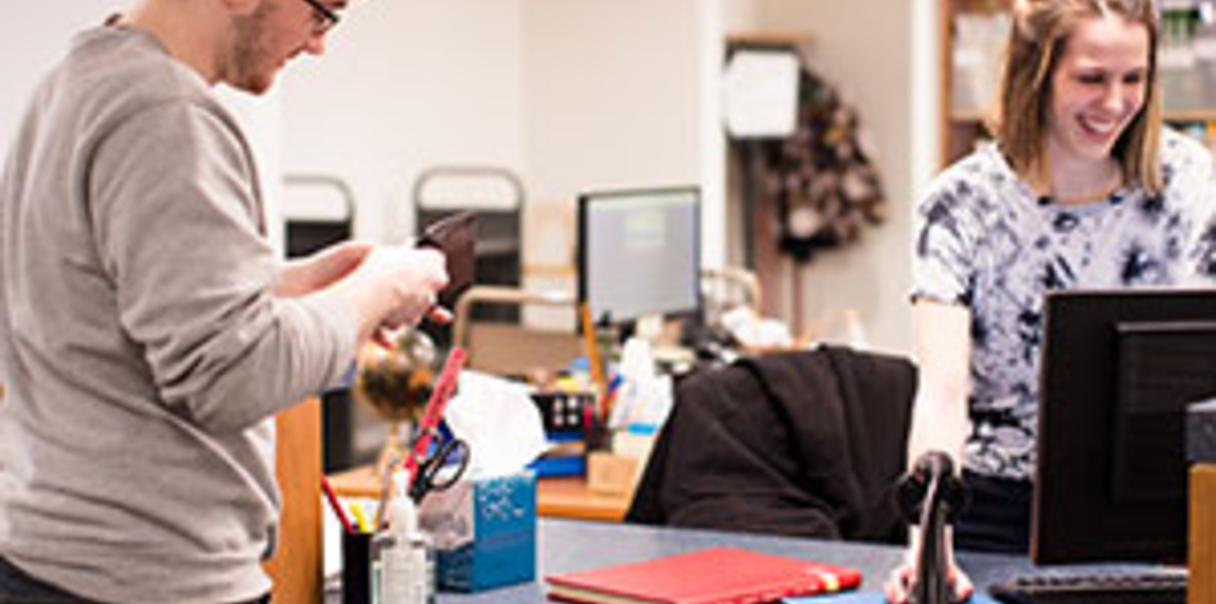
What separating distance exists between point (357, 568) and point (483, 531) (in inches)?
8.5

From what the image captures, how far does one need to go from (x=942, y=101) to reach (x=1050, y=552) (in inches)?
214

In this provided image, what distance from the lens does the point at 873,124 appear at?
23.6 ft

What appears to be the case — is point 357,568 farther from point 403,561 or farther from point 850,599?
point 850,599

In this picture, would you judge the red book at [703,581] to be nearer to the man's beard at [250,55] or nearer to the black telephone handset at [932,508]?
the black telephone handset at [932,508]

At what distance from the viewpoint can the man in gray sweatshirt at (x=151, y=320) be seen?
4.44ft

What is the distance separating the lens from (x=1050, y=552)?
1942 mm

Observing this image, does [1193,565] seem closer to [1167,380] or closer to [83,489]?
[1167,380]

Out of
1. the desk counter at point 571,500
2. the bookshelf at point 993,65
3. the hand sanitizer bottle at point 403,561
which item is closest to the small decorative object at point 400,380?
the desk counter at point 571,500

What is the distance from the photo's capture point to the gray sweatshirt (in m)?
1.35

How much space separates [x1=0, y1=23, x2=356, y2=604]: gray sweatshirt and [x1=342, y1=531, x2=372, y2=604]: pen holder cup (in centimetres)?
44

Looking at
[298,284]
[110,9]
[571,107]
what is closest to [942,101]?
[571,107]

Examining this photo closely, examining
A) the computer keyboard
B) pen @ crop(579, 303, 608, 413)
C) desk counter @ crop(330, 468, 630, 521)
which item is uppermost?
pen @ crop(579, 303, 608, 413)

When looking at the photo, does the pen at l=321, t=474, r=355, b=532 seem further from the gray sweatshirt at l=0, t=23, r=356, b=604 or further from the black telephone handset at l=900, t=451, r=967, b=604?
the black telephone handset at l=900, t=451, r=967, b=604

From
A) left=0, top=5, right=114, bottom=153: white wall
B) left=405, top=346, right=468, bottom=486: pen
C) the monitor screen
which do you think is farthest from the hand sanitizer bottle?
the monitor screen
